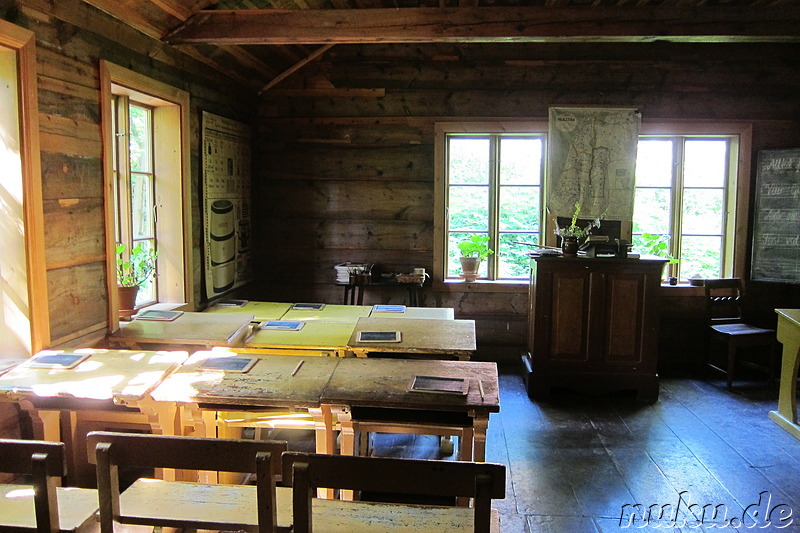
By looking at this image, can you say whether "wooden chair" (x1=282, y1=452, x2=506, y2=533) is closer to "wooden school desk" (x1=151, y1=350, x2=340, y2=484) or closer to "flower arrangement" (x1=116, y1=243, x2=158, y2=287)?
"wooden school desk" (x1=151, y1=350, x2=340, y2=484)

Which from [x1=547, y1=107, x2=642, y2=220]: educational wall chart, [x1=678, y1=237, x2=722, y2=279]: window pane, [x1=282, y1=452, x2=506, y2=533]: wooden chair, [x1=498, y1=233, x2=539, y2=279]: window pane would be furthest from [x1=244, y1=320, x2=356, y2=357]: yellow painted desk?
[x1=678, y1=237, x2=722, y2=279]: window pane

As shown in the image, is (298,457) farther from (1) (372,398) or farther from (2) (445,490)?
(1) (372,398)

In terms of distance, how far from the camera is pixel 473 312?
5.96 metres

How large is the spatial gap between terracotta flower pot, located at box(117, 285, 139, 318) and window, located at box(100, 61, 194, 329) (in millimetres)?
394

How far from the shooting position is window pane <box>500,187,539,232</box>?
592cm

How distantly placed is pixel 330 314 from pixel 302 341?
82 cm

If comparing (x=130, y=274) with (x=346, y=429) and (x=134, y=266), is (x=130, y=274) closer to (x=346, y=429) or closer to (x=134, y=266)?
(x=134, y=266)

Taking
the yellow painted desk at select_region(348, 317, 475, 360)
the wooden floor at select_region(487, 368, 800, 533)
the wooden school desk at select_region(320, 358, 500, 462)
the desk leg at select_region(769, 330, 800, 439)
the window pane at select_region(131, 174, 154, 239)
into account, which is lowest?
the wooden floor at select_region(487, 368, 800, 533)

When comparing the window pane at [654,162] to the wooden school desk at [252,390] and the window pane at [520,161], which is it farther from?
the wooden school desk at [252,390]

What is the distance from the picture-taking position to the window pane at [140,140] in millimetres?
4082

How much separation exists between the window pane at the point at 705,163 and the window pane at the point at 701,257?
0.57 meters

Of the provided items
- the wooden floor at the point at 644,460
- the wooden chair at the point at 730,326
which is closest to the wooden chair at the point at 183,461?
the wooden floor at the point at 644,460

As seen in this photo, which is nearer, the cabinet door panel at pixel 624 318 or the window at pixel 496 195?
the cabinet door panel at pixel 624 318

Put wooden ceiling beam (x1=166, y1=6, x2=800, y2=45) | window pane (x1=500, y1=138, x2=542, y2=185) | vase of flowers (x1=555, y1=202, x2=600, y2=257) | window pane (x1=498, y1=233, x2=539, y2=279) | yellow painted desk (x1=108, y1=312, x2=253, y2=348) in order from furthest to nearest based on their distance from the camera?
window pane (x1=498, y1=233, x2=539, y2=279)
window pane (x1=500, y1=138, x2=542, y2=185)
vase of flowers (x1=555, y1=202, x2=600, y2=257)
wooden ceiling beam (x1=166, y1=6, x2=800, y2=45)
yellow painted desk (x1=108, y1=312, x2=253, y2=348)
